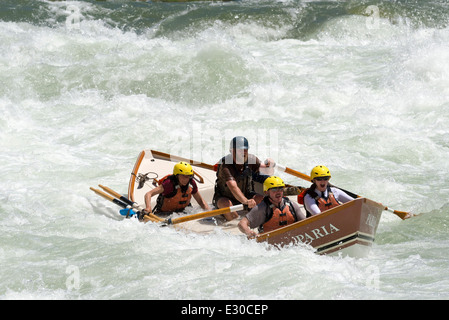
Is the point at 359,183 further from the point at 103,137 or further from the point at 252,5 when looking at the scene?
the point at 252,5

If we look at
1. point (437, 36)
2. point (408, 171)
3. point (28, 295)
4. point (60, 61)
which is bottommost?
point (28, 295)

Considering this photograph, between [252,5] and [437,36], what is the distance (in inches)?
236

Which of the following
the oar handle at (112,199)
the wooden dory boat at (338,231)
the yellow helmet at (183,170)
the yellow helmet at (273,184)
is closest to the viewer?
the wooden dory boat at (338,231)

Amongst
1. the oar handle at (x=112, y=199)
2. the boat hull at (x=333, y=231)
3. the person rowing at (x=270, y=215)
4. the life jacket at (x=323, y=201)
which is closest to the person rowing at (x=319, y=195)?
the life jacket at (x=323, y=201)

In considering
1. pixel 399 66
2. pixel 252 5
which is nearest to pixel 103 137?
pixel 399 66

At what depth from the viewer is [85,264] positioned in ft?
21.8

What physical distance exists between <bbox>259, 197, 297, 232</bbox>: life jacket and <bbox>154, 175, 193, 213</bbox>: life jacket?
4.67 feet

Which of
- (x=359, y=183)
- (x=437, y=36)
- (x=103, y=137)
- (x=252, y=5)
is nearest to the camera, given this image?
(x=359, y=183)

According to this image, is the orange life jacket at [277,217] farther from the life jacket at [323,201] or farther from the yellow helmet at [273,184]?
the life jacket at [323,201]

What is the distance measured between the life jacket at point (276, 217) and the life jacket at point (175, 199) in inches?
56.0

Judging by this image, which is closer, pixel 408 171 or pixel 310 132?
pixel 408 171

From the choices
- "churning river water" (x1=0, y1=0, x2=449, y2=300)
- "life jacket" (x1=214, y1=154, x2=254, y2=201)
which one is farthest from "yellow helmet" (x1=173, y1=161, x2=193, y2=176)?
"churning river water" (x1=0, y1=0, x2=449, y2=300)

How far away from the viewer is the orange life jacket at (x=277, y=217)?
271 inches

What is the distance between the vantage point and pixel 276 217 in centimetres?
687
